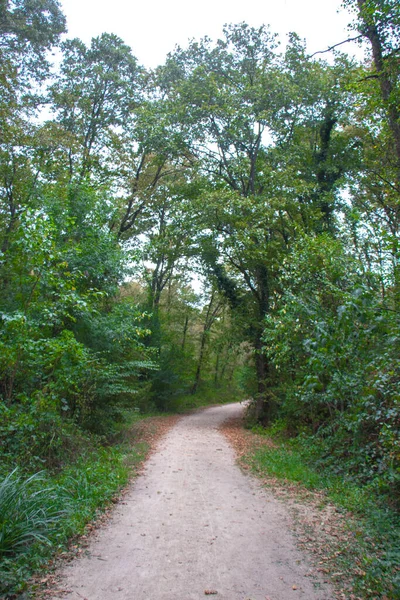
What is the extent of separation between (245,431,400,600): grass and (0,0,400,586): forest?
15.2 inches

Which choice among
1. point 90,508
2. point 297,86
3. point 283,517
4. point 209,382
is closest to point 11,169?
point 297,86

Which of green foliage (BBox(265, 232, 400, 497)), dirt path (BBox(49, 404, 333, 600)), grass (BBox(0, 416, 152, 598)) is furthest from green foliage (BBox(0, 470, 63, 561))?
green foliage (BBox(265, 232, 400, 497))

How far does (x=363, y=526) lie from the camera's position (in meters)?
4.98

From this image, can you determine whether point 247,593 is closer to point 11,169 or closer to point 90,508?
point 90,508

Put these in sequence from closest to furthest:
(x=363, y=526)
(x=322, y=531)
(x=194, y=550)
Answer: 1. (x=194, y=550)
2. (x=363, y=526)
3. (x=322, y=531)

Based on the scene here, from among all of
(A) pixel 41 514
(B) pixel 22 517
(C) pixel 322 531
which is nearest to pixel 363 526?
(C) pixel 322 531

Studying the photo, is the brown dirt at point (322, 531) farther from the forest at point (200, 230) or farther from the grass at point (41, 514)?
the grass at point (41, 514)

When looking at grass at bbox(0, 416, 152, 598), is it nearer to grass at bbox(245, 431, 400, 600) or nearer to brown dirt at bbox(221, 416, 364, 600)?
brown dirt at bbox(221, 416, 364, 600)

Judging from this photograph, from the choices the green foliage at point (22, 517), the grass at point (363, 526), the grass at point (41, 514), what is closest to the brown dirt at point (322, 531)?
the grass at point (363, 526)

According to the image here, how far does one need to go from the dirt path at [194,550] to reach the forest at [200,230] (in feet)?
3.21

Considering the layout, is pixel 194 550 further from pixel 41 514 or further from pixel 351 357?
pixel 351 357

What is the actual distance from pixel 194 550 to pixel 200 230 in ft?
43.3

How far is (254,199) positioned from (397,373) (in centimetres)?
1095

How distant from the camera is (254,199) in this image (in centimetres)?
1468
